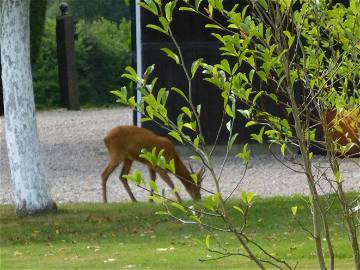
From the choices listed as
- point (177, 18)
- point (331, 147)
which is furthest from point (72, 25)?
point (331, 147)

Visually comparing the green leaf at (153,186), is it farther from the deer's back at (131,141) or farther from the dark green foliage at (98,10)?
the dark green foliage at (98,10)

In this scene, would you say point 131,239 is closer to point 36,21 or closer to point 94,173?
point 94,173

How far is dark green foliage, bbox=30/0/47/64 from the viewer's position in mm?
33688

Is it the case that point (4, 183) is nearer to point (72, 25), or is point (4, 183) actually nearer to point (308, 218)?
point (308, 218)

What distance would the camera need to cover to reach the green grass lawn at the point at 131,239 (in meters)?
9.76

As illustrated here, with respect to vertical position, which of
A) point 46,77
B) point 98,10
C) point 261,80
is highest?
point 261,80

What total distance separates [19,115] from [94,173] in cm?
606

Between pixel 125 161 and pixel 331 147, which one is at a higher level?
pixel 331 147

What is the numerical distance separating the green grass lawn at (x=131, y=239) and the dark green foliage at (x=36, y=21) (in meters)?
20.1

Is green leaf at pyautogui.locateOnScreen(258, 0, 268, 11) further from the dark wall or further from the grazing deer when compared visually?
the dark wall

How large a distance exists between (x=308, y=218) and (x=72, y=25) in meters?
22.6

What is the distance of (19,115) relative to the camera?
13.1m

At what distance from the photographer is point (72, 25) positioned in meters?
34.2

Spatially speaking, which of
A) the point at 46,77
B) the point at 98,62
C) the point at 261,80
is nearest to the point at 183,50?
the point at 261,80
